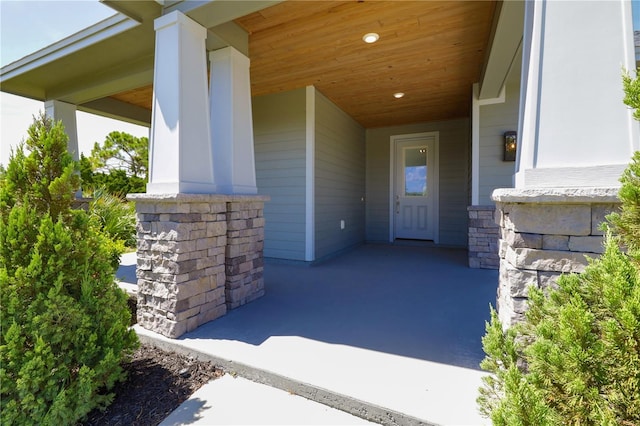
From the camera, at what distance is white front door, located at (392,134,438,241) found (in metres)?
6.41

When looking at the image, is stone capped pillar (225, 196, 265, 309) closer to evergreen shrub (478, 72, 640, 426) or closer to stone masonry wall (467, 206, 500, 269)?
evergreen shrub (478, 72, 640, 426)

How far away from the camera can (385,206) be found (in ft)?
22.4

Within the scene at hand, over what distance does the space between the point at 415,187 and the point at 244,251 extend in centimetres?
483

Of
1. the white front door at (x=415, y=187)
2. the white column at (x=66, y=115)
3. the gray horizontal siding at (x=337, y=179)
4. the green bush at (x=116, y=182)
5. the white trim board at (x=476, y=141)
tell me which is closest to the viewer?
the white trim board at (x=476, y=141)

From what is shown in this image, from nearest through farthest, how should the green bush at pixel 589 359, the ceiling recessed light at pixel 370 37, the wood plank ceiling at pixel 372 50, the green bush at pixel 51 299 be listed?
the green bush at pixel 589 359 → the green bush at pixel 51 299 → the wood plank ceiling at pixel 372 50 → the ceiling recessed light at pixel 370 37

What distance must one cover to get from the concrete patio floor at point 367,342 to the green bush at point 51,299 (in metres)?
0.66

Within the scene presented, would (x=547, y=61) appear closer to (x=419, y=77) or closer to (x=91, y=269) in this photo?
(x=91, y=269)

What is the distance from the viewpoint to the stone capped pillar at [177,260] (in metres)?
2.28

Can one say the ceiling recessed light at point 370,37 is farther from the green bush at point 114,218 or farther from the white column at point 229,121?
the green bush at point 114,218

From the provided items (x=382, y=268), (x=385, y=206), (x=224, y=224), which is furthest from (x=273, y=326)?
(x=385, y=206)

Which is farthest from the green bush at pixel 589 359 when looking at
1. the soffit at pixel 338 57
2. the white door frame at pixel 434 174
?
the white door frame at pixel 434 174

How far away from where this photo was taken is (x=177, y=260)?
Result: 7.44 ft

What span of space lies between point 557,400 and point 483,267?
3798mm

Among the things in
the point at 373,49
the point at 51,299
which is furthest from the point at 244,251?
the point at 373,49
